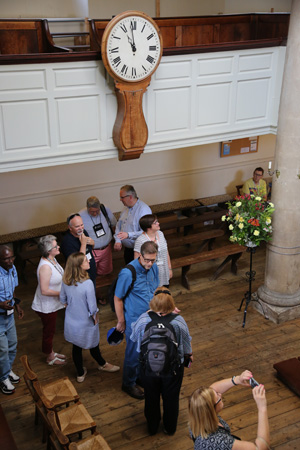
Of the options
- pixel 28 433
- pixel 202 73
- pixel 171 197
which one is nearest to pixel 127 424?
pixel 28 433

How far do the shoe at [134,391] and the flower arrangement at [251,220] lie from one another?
2.32 meters

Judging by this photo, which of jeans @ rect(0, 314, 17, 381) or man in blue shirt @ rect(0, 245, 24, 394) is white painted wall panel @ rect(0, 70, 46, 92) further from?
jeans @ rect(0, 314, 17, 381)

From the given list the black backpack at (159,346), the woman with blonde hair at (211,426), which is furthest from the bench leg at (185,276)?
the woman with blonde hair at (211,426)

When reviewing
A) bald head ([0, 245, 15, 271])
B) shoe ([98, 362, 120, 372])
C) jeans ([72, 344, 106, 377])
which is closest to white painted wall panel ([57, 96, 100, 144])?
bald head ([0, 245, 15, 271])

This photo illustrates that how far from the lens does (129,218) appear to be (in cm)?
689

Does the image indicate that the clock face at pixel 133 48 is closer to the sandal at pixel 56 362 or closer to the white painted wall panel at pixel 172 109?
the white painted wall panel at pixel 172 109

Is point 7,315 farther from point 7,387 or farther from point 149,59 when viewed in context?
point 149,59

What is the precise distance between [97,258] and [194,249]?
2.67m

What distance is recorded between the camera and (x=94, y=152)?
255 inches

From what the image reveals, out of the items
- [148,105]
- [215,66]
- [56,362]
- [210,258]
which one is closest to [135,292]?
[56,362]

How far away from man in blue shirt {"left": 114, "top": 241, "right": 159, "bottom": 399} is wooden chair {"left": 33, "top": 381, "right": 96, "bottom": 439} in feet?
2.78

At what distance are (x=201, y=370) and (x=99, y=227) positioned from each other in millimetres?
2345

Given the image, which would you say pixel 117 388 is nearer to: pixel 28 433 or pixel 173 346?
pixel 28 433

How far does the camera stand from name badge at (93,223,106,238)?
22.9ft
